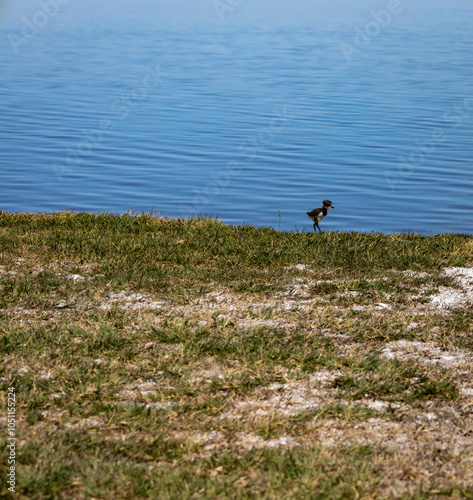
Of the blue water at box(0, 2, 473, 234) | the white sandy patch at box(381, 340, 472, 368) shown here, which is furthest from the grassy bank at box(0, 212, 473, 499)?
the blue water at box(0, 2, 473, 234)

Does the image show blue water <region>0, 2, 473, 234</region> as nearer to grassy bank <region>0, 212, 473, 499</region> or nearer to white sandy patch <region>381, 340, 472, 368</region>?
grassy bank <region>0, 212, 473, 499</region>

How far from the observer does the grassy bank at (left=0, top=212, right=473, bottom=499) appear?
504 centimetres

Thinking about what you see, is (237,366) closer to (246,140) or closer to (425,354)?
(425,354)

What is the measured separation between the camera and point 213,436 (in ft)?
18.0

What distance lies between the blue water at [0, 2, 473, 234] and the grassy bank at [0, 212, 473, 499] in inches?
126

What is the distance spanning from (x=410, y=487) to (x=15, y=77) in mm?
48673

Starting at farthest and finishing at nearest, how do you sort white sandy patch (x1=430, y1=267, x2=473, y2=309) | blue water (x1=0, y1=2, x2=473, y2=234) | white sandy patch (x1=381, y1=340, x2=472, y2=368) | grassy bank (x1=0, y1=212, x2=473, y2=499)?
blue water (x1=0, y1=2, x2=473, y2=234), white sandy patch (x1=430, y1=267, x2=473, y2=309), white sandy patch (x1=381, y1=340, x2=472, y2=368), grassy bank (x1=0, y1=212, x2=473, y2=499)

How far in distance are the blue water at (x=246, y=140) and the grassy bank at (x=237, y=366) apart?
3.19 m

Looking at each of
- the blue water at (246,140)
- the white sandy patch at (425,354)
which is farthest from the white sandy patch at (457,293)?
the blue water at (246,140)

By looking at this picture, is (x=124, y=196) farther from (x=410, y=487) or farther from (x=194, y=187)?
(x=410, y=487)

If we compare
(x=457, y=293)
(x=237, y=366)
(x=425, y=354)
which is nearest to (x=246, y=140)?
(x=457, y=293)

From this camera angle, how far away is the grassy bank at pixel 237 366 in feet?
16.5

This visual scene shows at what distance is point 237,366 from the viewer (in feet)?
21.7

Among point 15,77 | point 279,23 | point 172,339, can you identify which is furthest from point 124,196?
point 279,23
